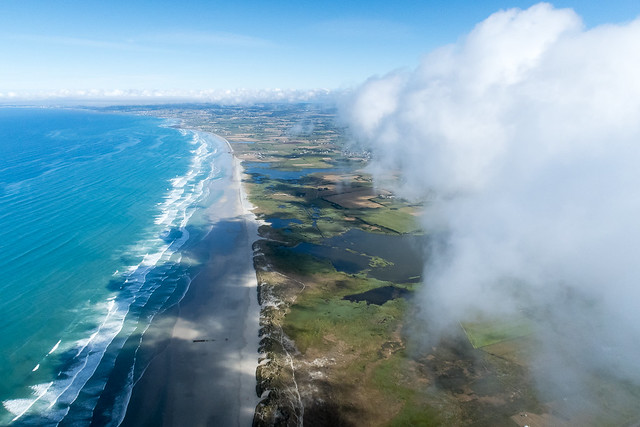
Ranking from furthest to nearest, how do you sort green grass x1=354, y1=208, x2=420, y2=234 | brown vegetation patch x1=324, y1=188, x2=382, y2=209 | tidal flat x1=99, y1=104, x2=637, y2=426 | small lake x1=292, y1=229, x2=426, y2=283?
brown vegetation patch x1=324, y1=188, x2=382, y2=209, green grass x1=354, y1=208, x2=420, y2=234, small lake x1=292, y1=229, x2=426, y2=283, tidal flat x1=99, y1=104, x2=637, y2=426

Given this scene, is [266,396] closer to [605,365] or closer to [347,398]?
[347,398]

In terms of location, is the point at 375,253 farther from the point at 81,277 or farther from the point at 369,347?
the point at 81,277

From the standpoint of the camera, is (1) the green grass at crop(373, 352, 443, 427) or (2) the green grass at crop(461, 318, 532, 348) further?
(2) the green grass at crop(461, 318, 532, 348)

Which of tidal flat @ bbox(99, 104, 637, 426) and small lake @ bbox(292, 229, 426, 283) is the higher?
tidal flat @ bbox(99, 104, 637, 426)

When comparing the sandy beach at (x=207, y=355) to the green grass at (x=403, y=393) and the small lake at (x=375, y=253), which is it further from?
the small lake at (x=375, y=253)

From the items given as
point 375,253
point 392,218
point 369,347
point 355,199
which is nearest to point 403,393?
point 369,347

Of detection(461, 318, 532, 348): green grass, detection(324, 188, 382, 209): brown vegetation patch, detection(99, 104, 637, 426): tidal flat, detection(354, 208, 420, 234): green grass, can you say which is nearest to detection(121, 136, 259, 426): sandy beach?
detection(99, 104, 637, 426): tidal flat

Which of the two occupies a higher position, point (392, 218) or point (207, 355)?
point (207, 355)

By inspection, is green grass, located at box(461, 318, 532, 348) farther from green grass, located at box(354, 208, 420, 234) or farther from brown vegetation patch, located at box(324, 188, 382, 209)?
brown vegetation patch, located at box(324, 188, 382, 209)
